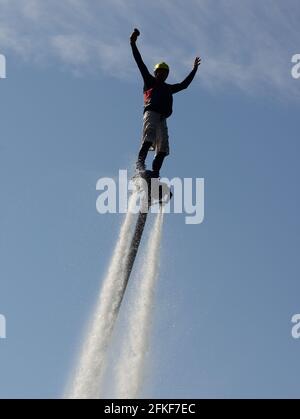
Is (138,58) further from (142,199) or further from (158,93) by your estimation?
(142,199)

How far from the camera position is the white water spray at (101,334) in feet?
160

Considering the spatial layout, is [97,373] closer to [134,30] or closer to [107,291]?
[107,291]

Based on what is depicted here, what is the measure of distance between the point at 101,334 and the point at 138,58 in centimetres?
1088

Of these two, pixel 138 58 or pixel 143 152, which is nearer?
pixel 138 58

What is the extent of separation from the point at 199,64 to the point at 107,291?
9952 millimetres

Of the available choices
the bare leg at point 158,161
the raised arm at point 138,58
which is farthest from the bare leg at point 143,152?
the raised arm at point 138,58

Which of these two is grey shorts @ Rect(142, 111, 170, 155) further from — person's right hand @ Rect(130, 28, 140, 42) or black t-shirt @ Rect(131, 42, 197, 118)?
person's right hand @ Rect(130, 28, 140, 42)

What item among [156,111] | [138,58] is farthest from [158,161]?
[138,58]

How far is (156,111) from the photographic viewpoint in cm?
4984

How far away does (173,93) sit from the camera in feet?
165

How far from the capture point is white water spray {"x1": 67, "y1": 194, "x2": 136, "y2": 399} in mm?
48625

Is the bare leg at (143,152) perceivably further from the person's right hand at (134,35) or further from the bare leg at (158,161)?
the person's right hand at (134,35)

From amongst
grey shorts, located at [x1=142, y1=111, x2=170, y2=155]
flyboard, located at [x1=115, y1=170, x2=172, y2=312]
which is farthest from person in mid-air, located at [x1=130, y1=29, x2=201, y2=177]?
flyboard, located at [x1=115, y1=170, x2=172, y2=312]
